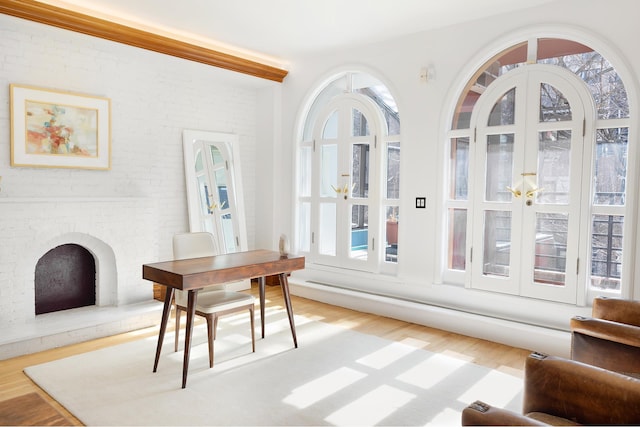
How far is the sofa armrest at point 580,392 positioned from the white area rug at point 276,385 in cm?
90

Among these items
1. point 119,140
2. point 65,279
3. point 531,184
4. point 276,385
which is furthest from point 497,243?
point 65,279

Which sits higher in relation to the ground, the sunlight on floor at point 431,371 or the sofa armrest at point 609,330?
the sofa armrest at point 609,330

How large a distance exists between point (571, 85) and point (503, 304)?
1.98m

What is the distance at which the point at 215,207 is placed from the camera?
5.77m

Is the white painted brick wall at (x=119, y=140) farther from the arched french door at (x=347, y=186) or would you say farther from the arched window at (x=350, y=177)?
the arched french door at (x=347, y=186)

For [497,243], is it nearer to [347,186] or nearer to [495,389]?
[495,389]

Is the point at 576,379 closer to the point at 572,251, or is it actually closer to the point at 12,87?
the point at 572,251

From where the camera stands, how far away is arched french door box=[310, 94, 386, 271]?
206 inches

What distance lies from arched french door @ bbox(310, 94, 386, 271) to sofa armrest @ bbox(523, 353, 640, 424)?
10.9 feet

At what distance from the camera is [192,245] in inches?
151

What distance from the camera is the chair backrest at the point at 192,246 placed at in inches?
148

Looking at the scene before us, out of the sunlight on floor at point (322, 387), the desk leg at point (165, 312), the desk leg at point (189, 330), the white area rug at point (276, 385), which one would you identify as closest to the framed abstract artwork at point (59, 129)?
the white area rug at point (276, 385)

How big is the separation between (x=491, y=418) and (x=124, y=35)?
439cm

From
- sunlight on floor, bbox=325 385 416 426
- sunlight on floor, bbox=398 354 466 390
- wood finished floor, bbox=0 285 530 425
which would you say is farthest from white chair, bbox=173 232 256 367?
sunlight on floor, bbox=398 354 466 390
